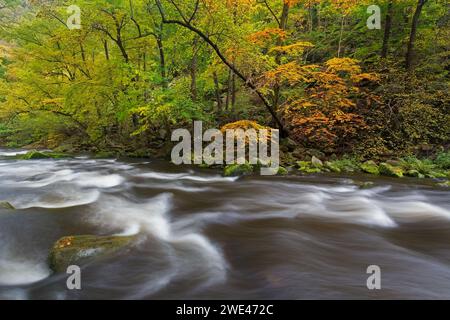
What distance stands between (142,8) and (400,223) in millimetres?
12187

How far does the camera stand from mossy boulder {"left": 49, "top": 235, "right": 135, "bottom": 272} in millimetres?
3570

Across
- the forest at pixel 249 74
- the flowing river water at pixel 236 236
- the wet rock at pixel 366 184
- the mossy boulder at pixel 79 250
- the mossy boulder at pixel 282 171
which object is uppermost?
the forest at pixel 249 74

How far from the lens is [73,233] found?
15.0 ft

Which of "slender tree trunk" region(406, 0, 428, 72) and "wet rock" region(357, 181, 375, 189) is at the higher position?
"slender tree trunk" region(406, 0, 428, 72)

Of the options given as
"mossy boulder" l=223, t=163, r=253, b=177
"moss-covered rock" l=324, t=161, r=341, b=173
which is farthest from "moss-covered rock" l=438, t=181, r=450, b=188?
"mossy boulder" l=223, t=163, r=253, b=177

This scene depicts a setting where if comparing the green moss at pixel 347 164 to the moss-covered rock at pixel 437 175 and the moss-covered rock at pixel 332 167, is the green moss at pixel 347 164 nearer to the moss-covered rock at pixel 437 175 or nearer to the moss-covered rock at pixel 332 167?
the moss-covered rock at pixel 332 167

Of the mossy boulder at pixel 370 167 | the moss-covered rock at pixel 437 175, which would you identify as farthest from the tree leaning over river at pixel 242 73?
the moss-covered rock at pixel 437 175

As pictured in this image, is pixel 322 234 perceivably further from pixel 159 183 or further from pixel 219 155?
pixel 219 155

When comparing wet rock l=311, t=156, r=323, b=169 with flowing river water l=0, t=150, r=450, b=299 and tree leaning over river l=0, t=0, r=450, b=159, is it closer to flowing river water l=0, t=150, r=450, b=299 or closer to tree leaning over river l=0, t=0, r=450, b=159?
tree leaning over river l=0, t=0, r=450, b=159

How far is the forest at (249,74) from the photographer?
10.5 metres

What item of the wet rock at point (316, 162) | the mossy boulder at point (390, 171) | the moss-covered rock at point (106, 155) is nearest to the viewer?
the mossy boulder at point (390, 171)

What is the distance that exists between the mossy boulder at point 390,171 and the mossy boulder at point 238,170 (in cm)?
373

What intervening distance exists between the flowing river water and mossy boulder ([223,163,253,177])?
2.98ft
